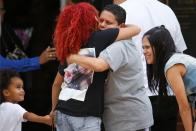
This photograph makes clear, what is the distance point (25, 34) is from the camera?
6.85 m

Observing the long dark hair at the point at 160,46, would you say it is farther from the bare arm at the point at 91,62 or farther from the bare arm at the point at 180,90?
the bare arm at the point at 91,62

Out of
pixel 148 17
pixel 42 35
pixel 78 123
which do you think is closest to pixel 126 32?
pixel 78 123

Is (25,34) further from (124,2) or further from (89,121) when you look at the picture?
(89,121)

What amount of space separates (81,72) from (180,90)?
0.76 meters

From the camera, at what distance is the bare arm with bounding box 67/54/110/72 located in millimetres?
4293

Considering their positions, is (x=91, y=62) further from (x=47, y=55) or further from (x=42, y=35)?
(x=42, y=35)

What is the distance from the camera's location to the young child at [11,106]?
514 centimetres

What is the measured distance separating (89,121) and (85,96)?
0.18 meters

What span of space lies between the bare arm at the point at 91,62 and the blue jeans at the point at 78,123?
362 mm

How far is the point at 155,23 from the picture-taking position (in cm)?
541

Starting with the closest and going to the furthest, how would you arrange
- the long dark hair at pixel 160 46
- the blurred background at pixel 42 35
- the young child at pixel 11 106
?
the long dark hair at pixel 160 46 → the young child at pixel 11 106 → the blurred background at pixel 42 35

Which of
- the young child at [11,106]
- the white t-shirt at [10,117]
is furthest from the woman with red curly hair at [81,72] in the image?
the white t-shirt at [10,117]

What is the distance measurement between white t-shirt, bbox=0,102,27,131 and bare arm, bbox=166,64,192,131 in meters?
1.30

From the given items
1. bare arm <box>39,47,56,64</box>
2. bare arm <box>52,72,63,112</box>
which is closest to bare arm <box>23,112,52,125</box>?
bare arm <box>52,72,63,112</box>
